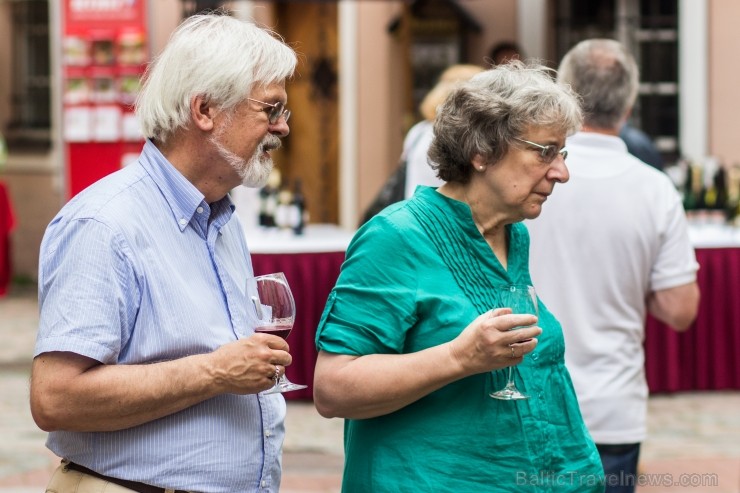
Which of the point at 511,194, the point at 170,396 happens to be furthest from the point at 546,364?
the point at 170,396

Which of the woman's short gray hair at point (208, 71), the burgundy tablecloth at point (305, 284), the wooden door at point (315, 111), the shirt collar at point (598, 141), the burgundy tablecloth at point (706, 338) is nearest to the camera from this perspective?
the woman's short gray hair at point (208, 71)

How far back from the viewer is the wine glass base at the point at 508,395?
270 cm

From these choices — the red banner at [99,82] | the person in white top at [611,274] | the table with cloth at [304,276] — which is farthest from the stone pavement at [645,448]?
the red banner at [99,82]

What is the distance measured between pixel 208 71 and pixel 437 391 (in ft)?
2.77

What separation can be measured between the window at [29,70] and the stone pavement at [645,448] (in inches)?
277

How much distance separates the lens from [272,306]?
2.68 m

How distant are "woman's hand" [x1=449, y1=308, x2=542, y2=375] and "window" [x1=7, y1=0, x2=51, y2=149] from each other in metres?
13.7

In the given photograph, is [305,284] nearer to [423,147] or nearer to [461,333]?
[423,147]

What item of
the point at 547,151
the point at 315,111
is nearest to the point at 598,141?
the point at 547,151

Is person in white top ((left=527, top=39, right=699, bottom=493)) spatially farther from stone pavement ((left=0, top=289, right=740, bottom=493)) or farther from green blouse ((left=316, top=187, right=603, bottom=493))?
stone pavement ((left=0, top=289, right=740, bottom=493))

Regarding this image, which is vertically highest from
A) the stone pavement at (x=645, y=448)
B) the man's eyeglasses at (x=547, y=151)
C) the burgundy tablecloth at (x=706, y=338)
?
the man's eyeglasses at (x=547, y=151)

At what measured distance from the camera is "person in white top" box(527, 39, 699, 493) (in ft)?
12.2

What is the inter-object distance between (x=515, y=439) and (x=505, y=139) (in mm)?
678

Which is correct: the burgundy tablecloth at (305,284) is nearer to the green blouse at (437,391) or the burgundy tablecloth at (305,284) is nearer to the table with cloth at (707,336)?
the table with cloth at (707,336)
